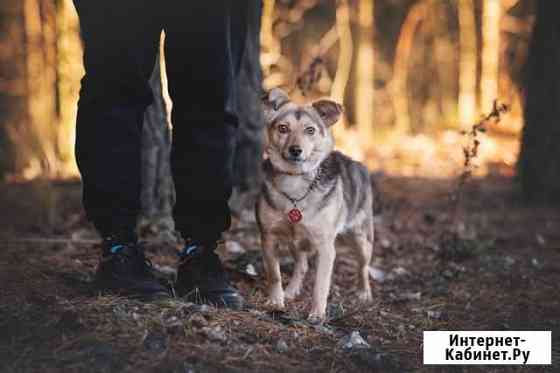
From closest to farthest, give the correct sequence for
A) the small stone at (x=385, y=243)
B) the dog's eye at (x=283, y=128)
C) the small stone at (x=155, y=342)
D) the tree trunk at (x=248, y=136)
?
1. the small stone at (x=155, y=342)
2. the dog's eye at (x=283, y=128)
3. the small stone at (x=385, y=243)
4. the tree trunk at (x=248, y=136)

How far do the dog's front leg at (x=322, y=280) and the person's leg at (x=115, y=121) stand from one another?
3.12ft

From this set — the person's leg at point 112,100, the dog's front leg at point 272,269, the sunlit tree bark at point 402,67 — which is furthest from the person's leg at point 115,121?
the sunlit tree bark at point 402,67

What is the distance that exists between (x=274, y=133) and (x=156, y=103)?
1.74 meters

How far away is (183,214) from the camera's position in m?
3.26

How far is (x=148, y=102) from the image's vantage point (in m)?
3.20

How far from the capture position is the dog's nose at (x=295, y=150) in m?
3.72

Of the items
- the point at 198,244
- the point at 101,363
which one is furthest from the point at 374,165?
the point at 101,363

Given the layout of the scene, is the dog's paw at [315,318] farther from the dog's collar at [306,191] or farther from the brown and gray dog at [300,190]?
the dog's collar at [306,191]

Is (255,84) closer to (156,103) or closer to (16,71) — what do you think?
(156,103)

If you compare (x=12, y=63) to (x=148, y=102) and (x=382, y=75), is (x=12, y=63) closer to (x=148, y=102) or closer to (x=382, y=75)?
(x=382, y=75)

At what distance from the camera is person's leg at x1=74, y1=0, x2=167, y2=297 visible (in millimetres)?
2998

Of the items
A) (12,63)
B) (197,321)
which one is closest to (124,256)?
(197,321)

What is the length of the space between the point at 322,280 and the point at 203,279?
82cm

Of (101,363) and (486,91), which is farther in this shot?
(486,91)
